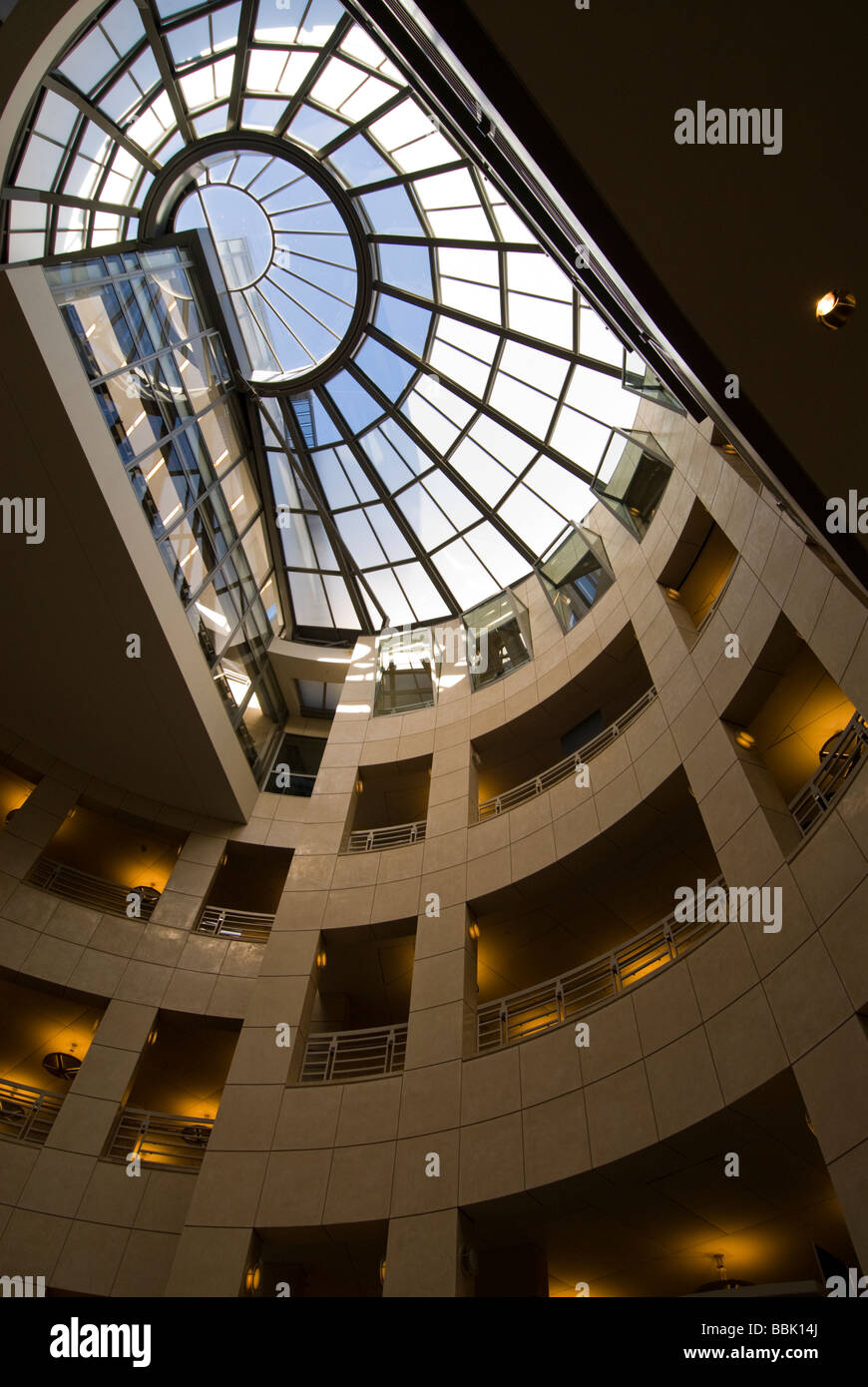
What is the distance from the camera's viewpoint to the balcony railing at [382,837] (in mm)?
19188

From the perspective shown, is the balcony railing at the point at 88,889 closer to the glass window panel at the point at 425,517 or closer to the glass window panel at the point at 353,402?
the glass window panel at the point at 425,517

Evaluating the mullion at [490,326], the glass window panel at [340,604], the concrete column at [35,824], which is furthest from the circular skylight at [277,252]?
the concrete column at [35,824]

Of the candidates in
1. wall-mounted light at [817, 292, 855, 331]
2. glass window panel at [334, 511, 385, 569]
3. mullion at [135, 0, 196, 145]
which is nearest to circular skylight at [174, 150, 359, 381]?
mullion at [135, 0, 196, 145]

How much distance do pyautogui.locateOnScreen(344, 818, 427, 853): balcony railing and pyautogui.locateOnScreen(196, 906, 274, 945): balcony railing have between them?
2.68 metres

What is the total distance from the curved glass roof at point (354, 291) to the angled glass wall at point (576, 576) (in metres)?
0.94

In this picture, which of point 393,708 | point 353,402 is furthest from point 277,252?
point 393,708

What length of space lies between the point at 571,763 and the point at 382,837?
20.0ft

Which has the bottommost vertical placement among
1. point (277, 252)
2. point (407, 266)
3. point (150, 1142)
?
point (150, 1142)

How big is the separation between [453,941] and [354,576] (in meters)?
13.5

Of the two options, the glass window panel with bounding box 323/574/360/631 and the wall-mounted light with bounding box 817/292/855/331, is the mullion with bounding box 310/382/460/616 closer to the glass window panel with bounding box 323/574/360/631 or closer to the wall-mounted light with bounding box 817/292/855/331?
the glass window panel with bounding box 323/574/360/631

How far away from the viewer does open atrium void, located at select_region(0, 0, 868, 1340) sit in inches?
415

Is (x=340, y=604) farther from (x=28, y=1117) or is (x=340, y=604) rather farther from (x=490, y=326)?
(x=28, y=1117)

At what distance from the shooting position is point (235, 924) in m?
20.7

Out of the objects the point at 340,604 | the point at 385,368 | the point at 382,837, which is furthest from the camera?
the point at 340,604
